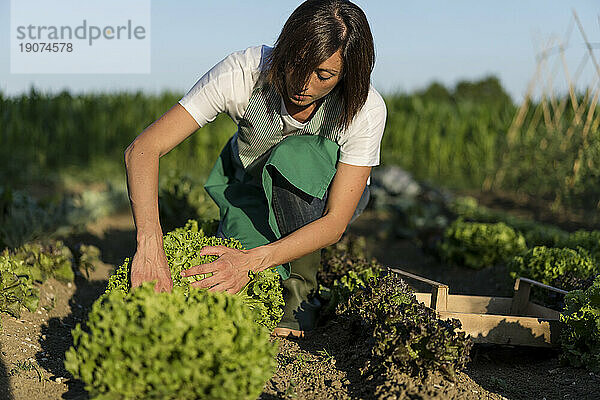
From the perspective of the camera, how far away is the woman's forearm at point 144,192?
2.38 metres

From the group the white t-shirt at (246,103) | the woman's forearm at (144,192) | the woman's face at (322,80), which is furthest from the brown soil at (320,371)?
the woman's face at (322,80)

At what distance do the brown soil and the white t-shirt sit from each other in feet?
3.27

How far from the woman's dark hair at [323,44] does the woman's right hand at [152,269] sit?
0.98 m

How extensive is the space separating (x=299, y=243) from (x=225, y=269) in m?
0.41

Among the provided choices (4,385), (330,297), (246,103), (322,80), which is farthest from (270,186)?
(4,385)

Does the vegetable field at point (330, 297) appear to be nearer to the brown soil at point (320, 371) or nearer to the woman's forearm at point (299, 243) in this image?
the brown soil at point (320, 371)

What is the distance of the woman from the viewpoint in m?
2.50

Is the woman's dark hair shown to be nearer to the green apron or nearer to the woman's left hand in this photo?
the green apron

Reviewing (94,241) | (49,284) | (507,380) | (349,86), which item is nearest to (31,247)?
Result: (49,284)

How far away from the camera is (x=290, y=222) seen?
3.12 metres

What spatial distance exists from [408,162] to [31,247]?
7.98 metres

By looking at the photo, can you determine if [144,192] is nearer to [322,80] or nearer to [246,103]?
[246,103]

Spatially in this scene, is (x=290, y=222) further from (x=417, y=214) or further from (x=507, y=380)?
(x=417, y=214)

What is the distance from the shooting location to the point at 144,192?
2.45 meters
